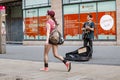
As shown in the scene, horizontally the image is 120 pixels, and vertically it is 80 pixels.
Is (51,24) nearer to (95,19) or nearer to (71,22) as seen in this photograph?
(95,19)

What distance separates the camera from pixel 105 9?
23.6 metres

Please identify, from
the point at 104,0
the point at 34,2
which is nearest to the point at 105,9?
the point at 104,0

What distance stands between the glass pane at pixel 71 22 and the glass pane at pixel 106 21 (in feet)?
7.00

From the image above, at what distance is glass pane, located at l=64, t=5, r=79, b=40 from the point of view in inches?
1005

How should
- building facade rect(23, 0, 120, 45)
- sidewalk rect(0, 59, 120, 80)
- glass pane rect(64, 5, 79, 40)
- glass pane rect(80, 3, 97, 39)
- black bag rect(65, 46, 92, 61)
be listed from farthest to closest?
1. glass pane rect(64, 5, 79, 40)
2. glass pane rect(80, 3, 97, 39)
3. building facade rect(23, 0, 120, 45)
4. black bag rect(65, 46, 92, 61)
5. sidewalk rect(0, 59, 120, 80)

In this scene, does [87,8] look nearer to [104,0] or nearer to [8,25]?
[104,0]

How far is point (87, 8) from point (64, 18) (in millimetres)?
2396

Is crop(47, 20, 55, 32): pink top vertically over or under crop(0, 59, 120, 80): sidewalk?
over

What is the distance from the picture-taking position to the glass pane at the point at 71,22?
25.5 metres

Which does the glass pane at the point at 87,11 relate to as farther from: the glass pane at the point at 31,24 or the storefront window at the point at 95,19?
the glass pane at the point at 31,24

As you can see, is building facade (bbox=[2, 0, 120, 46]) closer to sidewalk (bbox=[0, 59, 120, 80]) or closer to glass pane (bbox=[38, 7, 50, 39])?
glass pane (bbox=[38, 7, 50, 39])

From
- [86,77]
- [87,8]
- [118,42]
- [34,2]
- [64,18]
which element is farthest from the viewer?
[34,2]

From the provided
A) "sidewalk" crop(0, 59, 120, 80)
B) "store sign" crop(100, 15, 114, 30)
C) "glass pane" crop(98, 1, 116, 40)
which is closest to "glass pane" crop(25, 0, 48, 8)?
"glass pane" crop(98, 1, 116, 40)

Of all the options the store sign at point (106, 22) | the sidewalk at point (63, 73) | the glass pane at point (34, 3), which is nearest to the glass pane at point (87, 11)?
the store sign at point (106, 22)
